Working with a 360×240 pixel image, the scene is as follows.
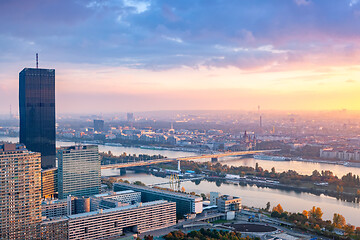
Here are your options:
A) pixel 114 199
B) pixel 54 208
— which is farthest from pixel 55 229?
pixel 114 199

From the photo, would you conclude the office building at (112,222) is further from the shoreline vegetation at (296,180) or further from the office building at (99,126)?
the office building at (99,126)

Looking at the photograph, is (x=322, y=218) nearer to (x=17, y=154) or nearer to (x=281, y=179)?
(x=281, y=179)

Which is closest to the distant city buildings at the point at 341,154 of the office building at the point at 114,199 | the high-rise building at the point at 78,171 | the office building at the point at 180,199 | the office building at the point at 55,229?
the office building at the point at 180,199

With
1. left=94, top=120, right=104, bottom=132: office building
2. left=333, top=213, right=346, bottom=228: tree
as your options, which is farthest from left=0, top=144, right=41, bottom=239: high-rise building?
left=94, top=120, right=104, bottom=132: office building

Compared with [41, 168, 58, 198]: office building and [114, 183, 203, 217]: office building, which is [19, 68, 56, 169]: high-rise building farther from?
[114, 183, 203, 217]: office building

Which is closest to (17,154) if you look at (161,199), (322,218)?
(161,199)

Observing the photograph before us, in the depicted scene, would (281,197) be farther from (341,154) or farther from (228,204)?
(341,154)
